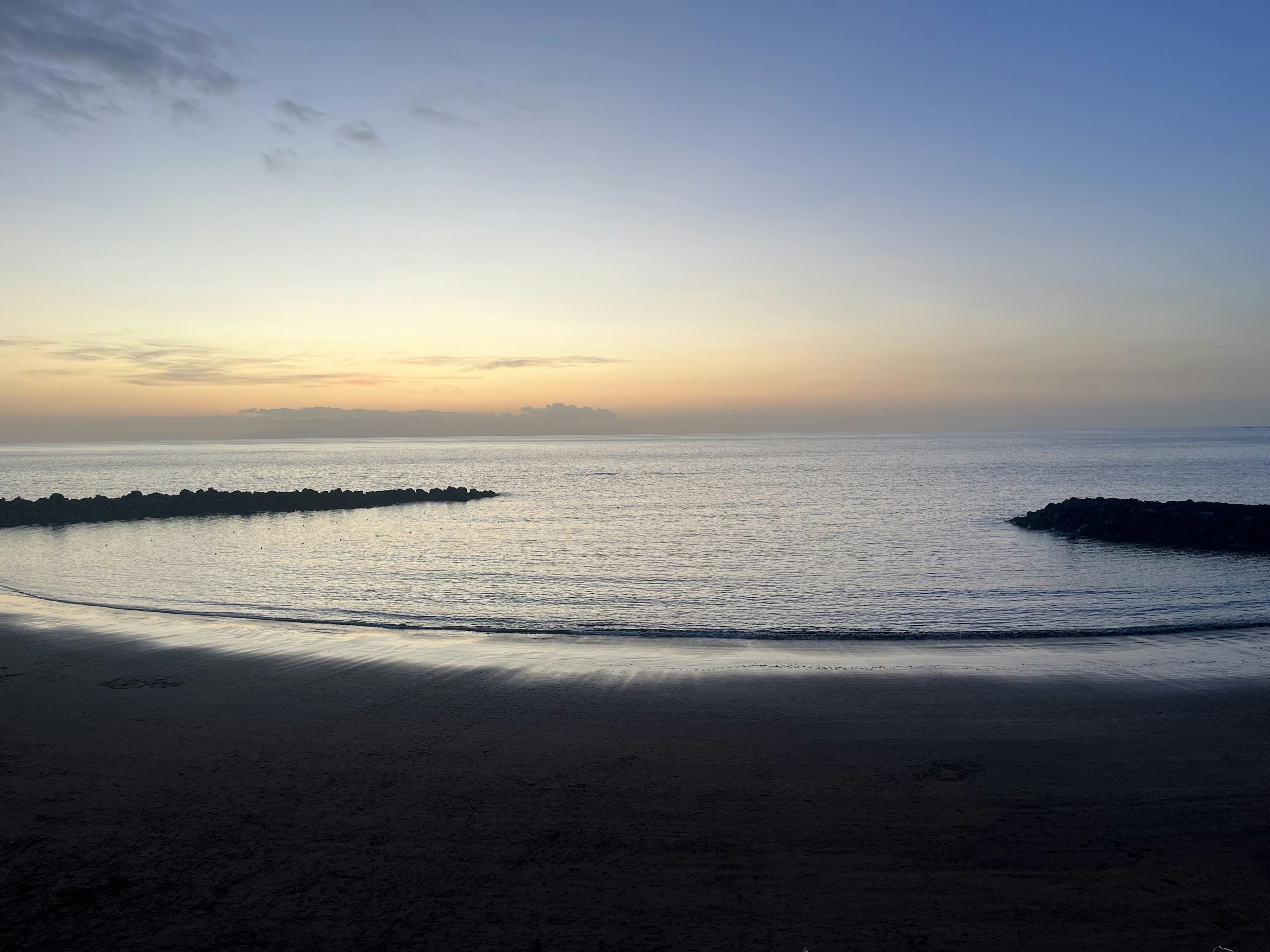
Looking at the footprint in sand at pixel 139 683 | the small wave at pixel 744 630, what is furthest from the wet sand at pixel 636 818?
the small wave at pixel 744 630

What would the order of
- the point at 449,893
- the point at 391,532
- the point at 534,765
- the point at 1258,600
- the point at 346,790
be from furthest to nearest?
the point at 391,532 < the point at 1258,600 < the point at 534,765 < the point at 346,790 < the point at 449,893

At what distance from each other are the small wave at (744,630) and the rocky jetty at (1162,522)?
19.0 m

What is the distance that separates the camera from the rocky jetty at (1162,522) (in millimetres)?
33188

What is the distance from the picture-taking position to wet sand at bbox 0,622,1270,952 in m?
5.88

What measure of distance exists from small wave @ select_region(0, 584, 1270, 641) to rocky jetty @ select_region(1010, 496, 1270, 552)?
746 inches

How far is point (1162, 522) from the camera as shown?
3653 cm

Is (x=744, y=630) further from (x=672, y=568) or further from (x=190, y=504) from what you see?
(x=190, y=504)

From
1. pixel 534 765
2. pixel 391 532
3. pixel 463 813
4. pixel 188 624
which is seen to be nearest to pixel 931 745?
pixel 534 765

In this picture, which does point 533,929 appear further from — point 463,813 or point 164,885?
point 164,885

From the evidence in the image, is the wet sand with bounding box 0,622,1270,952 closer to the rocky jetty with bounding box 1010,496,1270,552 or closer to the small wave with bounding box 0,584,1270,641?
the small wave with bounding box 0,584,1270,641

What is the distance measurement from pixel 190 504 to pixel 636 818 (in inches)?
2220

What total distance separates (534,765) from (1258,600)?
878 inches

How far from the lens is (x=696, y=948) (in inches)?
221

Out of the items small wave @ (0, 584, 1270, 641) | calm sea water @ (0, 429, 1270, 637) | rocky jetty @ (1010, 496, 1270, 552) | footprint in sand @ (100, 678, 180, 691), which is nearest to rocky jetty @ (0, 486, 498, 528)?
calm sea water @ (0, 429, 1270, 637)
